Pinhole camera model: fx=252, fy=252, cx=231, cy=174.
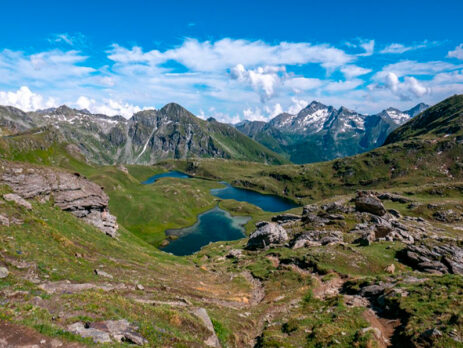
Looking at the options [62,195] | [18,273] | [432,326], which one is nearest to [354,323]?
[432,326]

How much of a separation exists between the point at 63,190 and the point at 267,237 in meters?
53.7

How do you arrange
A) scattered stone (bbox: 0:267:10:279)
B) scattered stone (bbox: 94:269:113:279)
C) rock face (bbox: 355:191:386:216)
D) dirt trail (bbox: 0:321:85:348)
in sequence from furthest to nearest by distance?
rock face (bbox: 355:191:386:216), scattered stone (bbox: 94:269:113:279), scattered stone (bbox: 0:267:10:279), dirt trail (bbox: 0:321:85:348)

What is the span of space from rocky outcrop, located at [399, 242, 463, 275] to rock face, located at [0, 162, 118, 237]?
211 ft

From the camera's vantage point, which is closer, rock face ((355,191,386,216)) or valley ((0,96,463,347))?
valley ((0,96,463,347))

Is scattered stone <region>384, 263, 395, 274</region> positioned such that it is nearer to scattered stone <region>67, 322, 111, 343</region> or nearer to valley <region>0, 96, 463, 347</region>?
valley <region>0, 96, 463, 347</region>

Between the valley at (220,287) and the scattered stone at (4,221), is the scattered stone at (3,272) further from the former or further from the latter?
the scattered stone at (4,221)

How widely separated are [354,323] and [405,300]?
288 inches

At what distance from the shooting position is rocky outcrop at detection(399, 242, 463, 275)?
140 feet

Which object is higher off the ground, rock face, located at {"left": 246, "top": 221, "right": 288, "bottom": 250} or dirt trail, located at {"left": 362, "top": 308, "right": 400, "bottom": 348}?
dirt trail, located at {"left": 362, "top": 308, "right": 400, "bottom": 348}

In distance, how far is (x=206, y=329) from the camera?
23.2 metres

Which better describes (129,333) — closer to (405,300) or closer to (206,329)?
(206,329)

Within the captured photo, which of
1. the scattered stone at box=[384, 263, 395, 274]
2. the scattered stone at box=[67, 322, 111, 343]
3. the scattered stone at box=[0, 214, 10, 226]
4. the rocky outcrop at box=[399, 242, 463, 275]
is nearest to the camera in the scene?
the scattered stone at box=[67, 322, 111, 343]

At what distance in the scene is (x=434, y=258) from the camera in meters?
46.7

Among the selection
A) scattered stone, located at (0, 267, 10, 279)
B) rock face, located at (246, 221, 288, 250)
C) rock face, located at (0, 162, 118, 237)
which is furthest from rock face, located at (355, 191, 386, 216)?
scattered stone, located at (0, 267, 10, 279)
